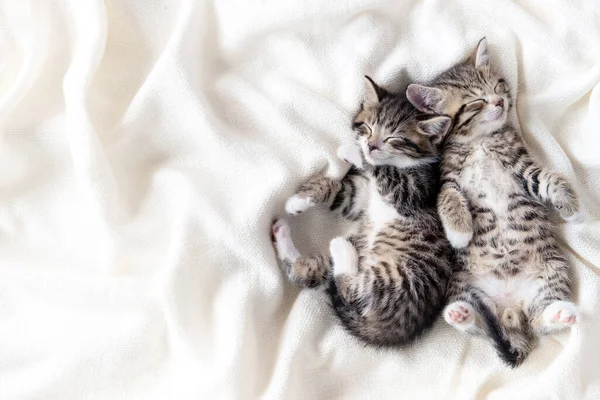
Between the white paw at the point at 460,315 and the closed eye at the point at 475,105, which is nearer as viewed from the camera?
the white paw at the point at 460,315

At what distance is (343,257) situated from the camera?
1324 millimetres

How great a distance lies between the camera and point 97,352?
4.08 feet

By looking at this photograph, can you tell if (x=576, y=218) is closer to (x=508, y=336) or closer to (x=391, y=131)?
(x=508, y=336)

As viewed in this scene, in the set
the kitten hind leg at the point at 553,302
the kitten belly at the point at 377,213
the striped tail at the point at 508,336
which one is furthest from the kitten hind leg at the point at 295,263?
the kitten hind leg at the point at 553,302

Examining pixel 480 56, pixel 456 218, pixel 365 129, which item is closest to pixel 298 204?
pixel 365 129

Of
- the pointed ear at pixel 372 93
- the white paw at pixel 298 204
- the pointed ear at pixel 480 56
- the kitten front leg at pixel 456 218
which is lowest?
the kitten front leg at pixel 456 218

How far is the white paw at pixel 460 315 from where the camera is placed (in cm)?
124

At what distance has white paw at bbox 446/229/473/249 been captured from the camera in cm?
129

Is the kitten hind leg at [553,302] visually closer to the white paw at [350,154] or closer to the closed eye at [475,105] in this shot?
the closed eye at [475,105]

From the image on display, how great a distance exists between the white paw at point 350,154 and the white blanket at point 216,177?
0.08 feet

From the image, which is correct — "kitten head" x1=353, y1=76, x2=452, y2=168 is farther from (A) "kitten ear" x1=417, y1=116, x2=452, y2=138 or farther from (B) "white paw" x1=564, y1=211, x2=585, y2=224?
(B) "white paw" x1=564, y1=211, x2=585, y2=224

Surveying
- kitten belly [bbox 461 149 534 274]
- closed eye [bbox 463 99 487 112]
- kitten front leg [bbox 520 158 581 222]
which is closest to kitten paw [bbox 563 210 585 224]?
kitten front leg [bbox 520 158 581 222]

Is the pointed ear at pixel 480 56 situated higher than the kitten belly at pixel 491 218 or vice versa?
the pointed ear at pixel 480 56

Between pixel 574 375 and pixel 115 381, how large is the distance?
3.57 ft
